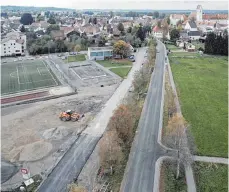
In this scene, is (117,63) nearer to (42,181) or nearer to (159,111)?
(159,111)

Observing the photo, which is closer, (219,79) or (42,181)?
(42,181)

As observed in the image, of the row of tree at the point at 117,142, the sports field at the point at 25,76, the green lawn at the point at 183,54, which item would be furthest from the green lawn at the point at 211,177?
the green lawn at the point at 183,54

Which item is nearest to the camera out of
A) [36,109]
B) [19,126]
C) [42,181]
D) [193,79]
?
[42,181]

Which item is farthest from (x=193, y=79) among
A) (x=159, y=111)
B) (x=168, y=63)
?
(x=159, y=111)

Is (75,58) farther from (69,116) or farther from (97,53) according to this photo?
(69,116)

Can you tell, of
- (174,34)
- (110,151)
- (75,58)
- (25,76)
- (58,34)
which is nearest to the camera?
(110,151)

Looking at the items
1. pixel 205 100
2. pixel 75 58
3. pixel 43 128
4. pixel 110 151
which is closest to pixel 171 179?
pixel 110 151
